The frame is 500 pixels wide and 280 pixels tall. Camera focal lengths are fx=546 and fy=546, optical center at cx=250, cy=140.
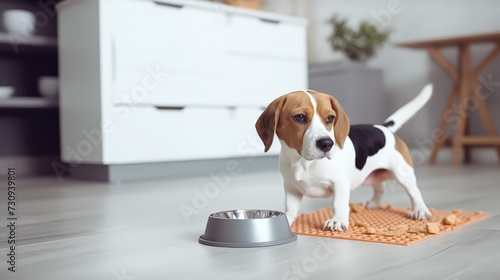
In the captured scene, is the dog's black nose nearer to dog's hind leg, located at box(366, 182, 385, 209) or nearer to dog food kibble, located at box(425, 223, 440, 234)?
dog food kibble, located at box(425, 223, 440, 234)

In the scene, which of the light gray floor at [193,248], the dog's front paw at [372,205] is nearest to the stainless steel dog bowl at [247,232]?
the light gray floor at [193,248]

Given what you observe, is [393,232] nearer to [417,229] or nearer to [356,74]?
[417,229]

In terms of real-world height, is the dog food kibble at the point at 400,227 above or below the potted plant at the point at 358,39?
below

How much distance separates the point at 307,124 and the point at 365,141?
0.86ft

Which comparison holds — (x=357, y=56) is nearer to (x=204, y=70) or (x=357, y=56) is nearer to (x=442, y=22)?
(x=442, y=22)

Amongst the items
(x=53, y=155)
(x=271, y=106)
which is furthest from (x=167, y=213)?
(x=53, y=155)

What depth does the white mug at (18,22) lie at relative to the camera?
321 cm

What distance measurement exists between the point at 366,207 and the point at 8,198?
4.80 ft

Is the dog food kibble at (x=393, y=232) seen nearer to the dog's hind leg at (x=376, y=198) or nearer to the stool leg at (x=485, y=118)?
the dog's hind leg at (x=376, y=198)

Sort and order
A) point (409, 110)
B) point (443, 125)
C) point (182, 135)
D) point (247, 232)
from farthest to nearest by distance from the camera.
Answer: point (443, 125) → point (182, 135) → point (409, 110) → point (247, 232)

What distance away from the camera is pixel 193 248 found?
1.22m

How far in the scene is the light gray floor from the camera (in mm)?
987

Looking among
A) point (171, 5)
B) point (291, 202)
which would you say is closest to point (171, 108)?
point (171, 5)

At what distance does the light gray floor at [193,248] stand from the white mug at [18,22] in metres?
1.39
